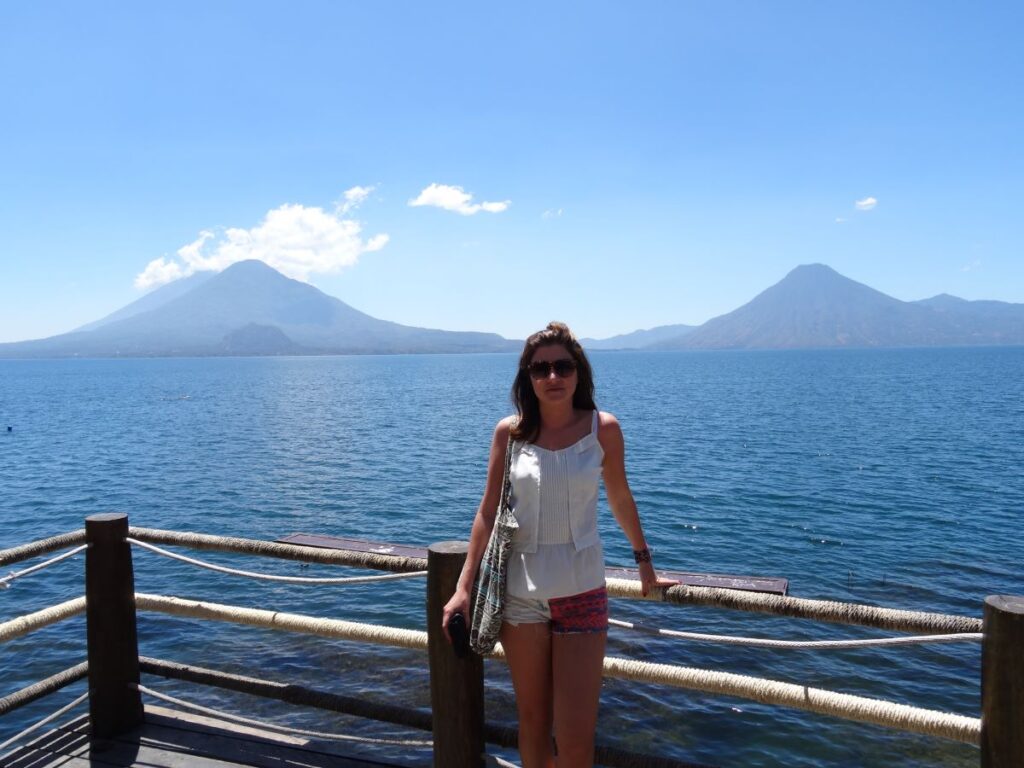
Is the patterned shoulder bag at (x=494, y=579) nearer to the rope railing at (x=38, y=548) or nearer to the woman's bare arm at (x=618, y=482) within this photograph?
the woman's bare arm at (x=618, y=482)

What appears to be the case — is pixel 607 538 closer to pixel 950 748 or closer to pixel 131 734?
pixel 950 748

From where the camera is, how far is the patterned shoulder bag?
3398mm

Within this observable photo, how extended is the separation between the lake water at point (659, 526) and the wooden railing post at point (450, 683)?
6.97m

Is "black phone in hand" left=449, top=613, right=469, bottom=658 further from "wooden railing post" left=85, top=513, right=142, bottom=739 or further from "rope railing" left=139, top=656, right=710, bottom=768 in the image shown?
"wooden railing post" left=85, top=513, right=142, bottom=739

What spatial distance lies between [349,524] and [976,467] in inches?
1081

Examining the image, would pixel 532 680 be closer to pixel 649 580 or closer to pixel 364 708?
pixel 649 580

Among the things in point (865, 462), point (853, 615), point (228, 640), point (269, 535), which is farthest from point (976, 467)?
point (853, 615)

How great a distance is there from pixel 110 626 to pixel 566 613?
3.29m

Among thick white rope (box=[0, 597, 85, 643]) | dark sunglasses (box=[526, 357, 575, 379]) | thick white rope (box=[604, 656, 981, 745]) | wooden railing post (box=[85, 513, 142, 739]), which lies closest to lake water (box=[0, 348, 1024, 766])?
wooden railing post (box=[85, 513, 142, 739])

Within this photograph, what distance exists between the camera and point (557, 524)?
11.2 ft

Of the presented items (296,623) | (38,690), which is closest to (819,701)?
(296,623)

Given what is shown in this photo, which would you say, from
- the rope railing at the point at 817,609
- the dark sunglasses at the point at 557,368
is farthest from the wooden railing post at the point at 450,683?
the dark sunglasses at the point at 557,368

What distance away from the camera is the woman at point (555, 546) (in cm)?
334

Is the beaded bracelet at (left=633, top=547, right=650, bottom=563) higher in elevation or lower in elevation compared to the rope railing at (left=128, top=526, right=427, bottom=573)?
higher
